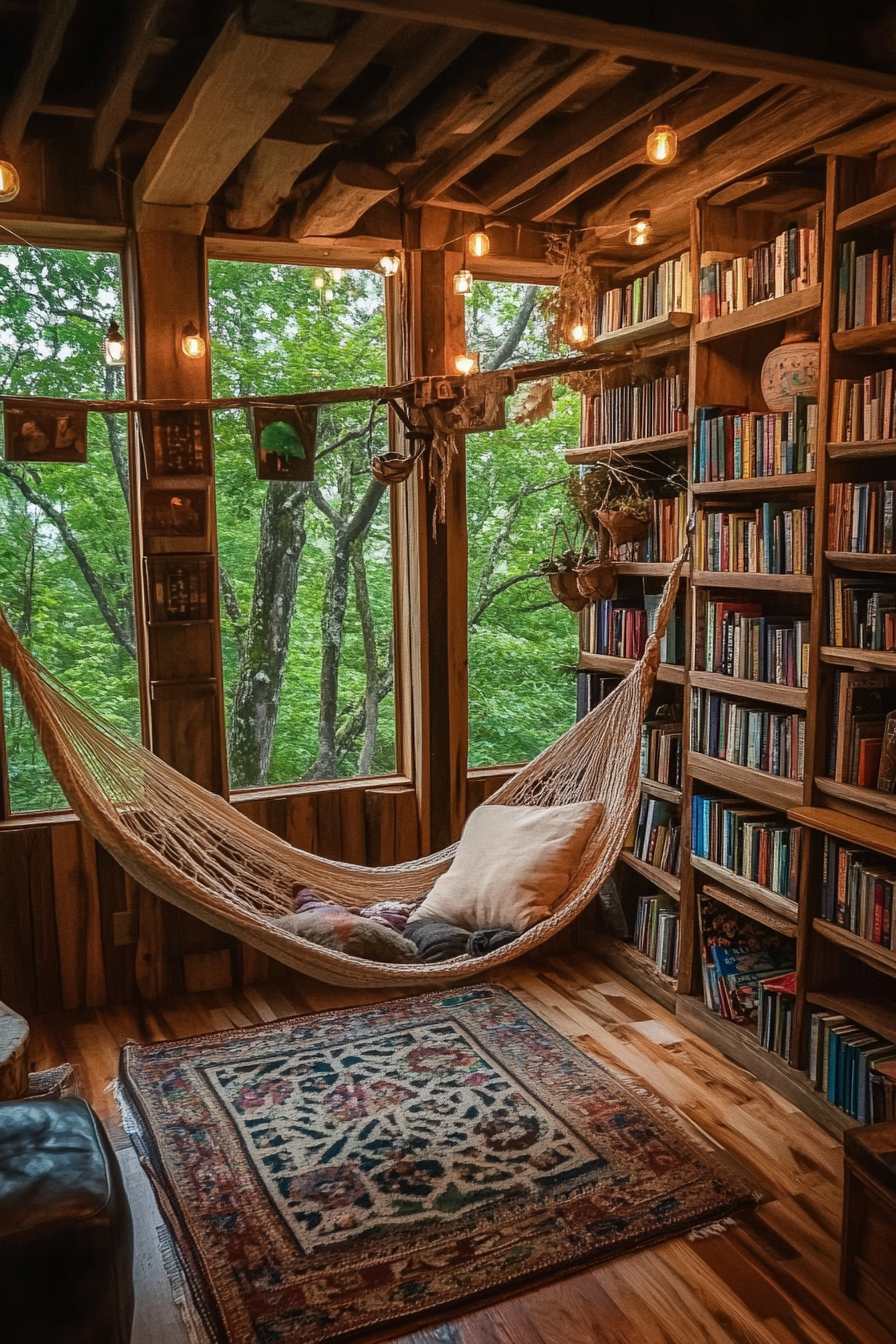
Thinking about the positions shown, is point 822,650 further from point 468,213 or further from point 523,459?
point 468,213

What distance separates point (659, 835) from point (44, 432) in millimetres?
2062

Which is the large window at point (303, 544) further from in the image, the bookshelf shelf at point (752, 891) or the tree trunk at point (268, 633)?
the bookshelf shelf at point (752, 891)

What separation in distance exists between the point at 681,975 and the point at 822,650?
1.12m

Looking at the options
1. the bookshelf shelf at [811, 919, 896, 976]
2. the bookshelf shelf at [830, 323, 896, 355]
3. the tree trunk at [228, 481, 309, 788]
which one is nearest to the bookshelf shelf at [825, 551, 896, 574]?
the bookshelf shelf at [830, 323, 896, 355]

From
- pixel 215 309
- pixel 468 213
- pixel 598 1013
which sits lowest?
pixel 598 1013

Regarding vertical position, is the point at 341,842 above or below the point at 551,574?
below

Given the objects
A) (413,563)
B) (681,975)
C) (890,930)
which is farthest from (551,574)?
(890,930)

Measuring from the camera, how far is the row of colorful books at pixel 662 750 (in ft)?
10.6

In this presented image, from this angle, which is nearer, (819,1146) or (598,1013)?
(819,1146)

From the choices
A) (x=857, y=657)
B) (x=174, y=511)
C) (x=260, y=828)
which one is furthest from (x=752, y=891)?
(x=174, y=511)

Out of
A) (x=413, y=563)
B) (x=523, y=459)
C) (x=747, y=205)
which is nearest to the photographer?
(x=747, y=205)

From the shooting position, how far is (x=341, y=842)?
11.4 feet

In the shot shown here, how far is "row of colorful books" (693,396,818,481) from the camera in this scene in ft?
8.69

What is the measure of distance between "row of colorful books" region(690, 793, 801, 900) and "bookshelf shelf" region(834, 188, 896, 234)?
4.62 ft
